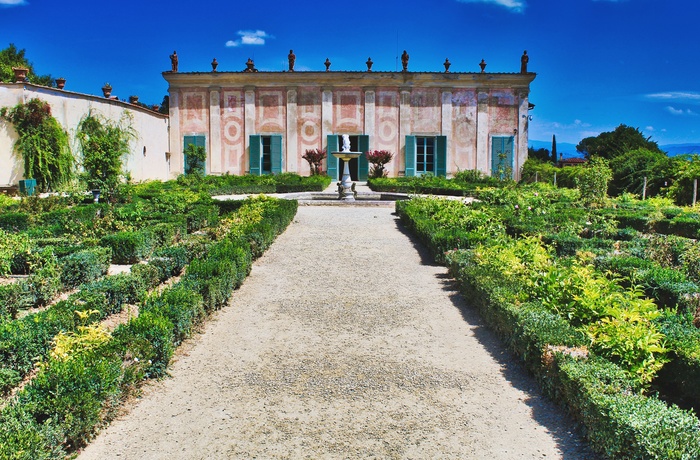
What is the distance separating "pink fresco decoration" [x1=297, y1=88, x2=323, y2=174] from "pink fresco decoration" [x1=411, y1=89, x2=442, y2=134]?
4.01m

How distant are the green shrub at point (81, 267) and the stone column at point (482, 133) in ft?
69.2

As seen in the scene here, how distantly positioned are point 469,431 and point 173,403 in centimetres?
209

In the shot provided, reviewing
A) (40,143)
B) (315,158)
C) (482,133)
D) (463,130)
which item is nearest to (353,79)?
(315,158)

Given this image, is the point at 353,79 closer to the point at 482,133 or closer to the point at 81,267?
the point at 482,133

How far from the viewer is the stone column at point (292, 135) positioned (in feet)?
89.4

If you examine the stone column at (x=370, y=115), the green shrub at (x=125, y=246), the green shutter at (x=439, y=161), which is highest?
the stone column at (x=370, y=115)

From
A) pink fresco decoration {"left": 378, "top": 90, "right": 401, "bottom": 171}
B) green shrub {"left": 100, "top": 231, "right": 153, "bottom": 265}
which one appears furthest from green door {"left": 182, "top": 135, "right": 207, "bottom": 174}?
green shrub {"left": 100, "top": 231, "right": 153, "bottom": 265}

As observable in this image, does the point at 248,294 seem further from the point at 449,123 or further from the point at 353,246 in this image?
the point at 449,123

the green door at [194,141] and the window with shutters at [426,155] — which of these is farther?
the green door at [194,141]

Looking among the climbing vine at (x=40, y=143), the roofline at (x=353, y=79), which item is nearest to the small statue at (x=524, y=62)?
the roofline at (x=353, y=79)

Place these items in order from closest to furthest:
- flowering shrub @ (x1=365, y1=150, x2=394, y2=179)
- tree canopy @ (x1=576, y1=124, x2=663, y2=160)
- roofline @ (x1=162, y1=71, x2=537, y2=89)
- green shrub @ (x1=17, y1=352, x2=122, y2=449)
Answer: green shrub @ (x1=17, y1=352, x2=122, y2=449), flowering shrub @ (x1=365, y1=150, x2=394, y2=179), roofline @ (x1=162, y1=71, x2=537, y2=89), tree canopy @ (x1=576, y1=124, x2=663, y2=160)

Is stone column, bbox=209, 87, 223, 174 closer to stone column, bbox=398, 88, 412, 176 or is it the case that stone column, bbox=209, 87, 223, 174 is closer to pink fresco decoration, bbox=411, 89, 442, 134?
stone column, bbox=398, 88, 412, 176

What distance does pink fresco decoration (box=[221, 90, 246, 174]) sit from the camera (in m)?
27.2

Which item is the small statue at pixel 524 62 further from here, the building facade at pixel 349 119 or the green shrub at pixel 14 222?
the green shrub at pixel 14 222
